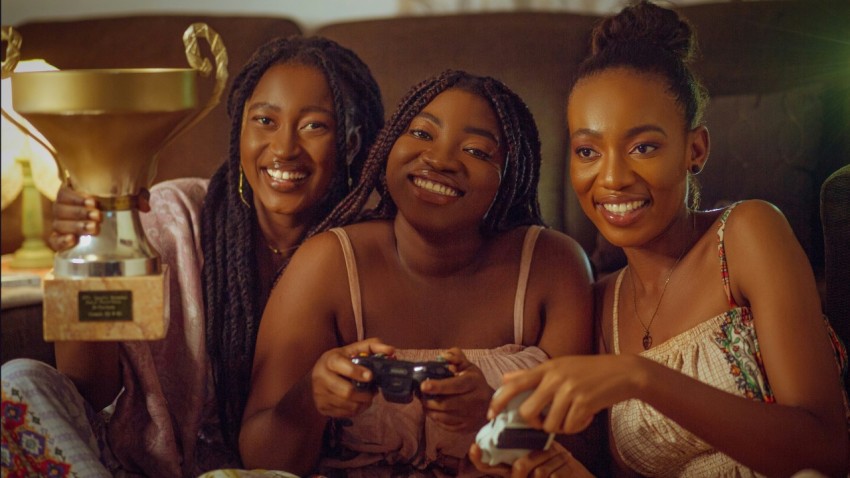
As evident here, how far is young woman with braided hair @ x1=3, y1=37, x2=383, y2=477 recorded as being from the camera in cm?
132

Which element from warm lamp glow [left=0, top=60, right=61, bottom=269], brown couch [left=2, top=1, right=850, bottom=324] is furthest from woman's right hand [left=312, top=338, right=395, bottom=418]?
warm lamp glow [left=0, top=60, right=61, bottom=269]

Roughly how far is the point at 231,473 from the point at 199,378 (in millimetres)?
328

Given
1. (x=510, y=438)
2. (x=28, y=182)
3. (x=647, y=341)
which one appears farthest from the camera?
(x=28, y=182)

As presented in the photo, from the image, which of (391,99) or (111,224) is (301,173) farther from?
(391,99)

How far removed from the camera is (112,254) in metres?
1.05

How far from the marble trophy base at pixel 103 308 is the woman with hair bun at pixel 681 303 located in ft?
1.34

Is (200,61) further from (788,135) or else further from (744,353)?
(788,135)

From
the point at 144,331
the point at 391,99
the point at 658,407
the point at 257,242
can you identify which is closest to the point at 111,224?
the point at 144,331

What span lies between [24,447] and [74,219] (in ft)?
0.93

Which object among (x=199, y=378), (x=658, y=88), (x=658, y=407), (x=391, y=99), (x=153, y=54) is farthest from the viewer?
(x=153, y=54)

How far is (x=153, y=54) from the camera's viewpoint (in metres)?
2.23

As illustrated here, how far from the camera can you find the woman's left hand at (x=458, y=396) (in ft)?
3.49

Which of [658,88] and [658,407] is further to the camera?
[658,88]

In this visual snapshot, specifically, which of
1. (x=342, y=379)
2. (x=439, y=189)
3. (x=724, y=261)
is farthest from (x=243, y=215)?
(x=724, y=261)
